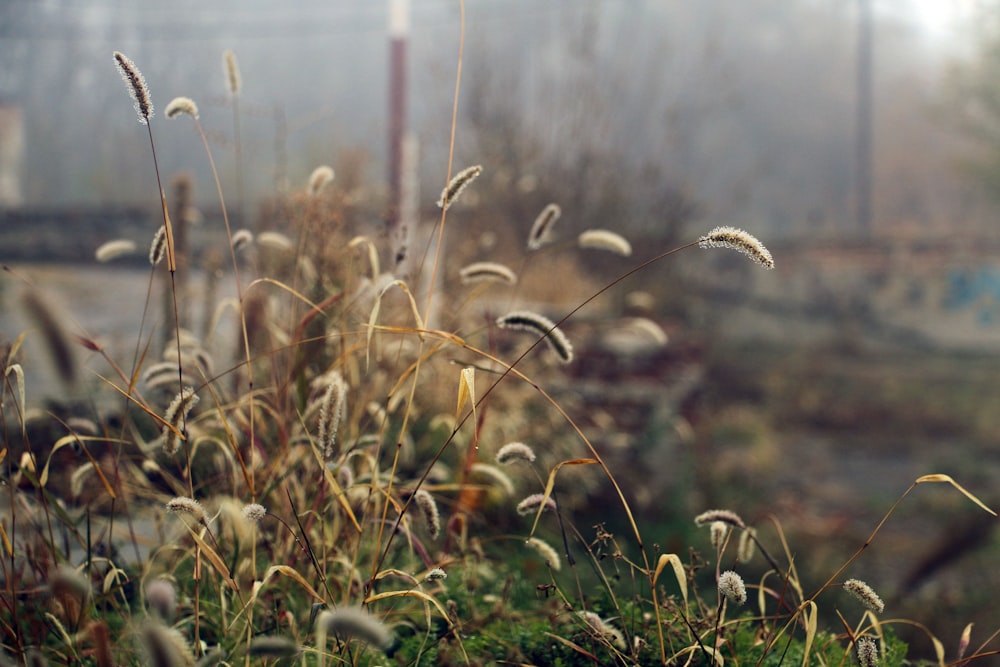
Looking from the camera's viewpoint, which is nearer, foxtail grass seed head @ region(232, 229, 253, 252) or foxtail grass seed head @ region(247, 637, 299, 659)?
foxtail grass seed head @ region(247, 637, 299, 659)

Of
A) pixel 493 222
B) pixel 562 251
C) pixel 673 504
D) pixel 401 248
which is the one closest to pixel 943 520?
pixel 673 504

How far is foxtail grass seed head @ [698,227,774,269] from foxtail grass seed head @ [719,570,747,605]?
1.45ft

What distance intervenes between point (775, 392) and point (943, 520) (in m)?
3.86

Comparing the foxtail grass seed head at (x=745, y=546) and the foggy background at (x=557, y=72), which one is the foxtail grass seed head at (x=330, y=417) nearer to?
the foxtail grass seed head at (x=745, y=546)

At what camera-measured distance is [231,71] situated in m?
1.91

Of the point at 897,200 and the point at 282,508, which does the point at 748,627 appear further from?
the point at 897,200

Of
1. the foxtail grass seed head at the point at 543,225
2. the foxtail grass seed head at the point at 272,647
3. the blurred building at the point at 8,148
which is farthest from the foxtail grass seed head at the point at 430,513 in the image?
the blurred building at the point at 8,148

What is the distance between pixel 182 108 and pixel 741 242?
1.03 m

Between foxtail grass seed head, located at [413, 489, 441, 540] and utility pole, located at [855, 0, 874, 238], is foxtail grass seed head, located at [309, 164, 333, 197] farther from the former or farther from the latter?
utility pole, located at [855, 0, 874, 238]

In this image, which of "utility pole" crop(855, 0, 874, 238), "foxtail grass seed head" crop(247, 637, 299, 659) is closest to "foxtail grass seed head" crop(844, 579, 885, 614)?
"foxtail grass seed head" crop(247, 637, 299, 659)

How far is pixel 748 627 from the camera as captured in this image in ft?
5.86

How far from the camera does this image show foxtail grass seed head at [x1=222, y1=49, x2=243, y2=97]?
1.90 meters

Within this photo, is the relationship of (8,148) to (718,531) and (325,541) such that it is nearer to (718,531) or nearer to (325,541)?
(325,541)

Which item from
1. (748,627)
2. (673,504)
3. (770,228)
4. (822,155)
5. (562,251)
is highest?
(748,627)
